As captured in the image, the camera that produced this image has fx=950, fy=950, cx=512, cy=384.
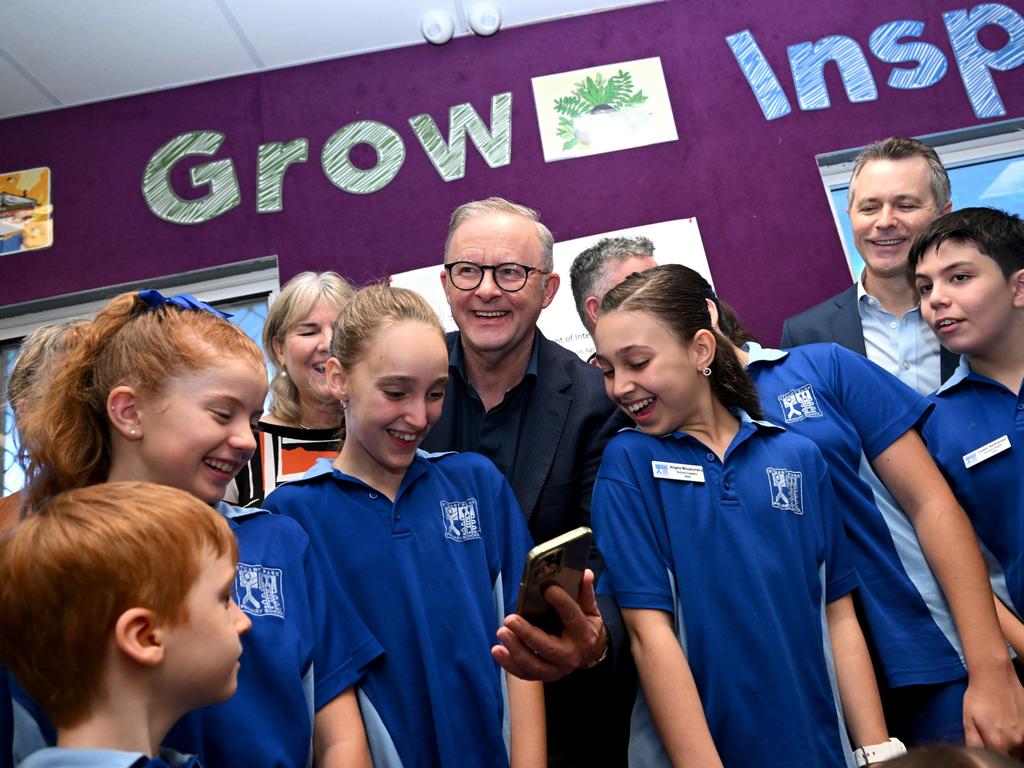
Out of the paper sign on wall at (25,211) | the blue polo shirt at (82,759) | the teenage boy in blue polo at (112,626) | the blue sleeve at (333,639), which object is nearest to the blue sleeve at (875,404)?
the blue sleeve at (333,639)

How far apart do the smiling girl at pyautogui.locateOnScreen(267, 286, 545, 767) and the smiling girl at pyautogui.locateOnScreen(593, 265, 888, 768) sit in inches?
8.8

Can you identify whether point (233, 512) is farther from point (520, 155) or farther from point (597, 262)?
point (520, 155)

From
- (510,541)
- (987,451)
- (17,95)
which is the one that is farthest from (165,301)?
(17,95)

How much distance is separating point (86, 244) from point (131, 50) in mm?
827

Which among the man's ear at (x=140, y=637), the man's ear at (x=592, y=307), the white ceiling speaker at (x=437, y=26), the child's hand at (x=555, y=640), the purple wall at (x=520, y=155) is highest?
the white ceiling speaker at (x=437, y=26)

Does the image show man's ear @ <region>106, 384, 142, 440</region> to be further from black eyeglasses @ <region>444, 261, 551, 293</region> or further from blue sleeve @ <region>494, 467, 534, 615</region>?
black eyeglasses @ <region>444, 261, 551, 293</region>

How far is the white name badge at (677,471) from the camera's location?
1800 mm

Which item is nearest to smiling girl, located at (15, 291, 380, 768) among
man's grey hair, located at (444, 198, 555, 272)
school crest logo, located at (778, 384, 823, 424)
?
man's grey hair, located at (444, 198, 555, 272)

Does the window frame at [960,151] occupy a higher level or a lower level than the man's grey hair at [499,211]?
higher

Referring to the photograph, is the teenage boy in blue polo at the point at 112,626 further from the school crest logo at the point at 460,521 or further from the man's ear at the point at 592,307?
the man's ear at the point at 592,307

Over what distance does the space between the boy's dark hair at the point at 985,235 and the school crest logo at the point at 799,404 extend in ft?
1.71

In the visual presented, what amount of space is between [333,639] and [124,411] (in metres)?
0.50

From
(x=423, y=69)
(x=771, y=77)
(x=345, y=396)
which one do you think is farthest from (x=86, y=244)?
(x=771, y=77)

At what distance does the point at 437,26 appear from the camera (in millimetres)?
3957
